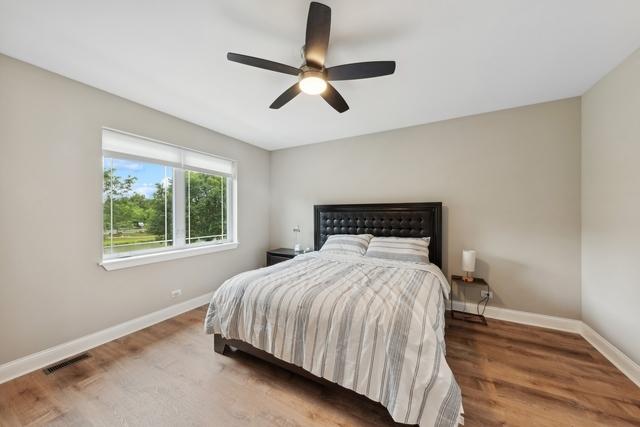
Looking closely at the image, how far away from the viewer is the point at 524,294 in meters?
2.72

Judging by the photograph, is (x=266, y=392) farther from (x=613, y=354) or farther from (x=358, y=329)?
(x=613, y=354)

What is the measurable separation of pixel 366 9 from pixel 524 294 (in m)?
3.29

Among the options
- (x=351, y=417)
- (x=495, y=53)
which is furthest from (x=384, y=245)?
(x=495, y=53)

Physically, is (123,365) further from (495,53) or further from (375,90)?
(495,53)

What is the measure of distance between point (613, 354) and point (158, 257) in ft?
15.0

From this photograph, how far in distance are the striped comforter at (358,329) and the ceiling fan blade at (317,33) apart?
1658 mm

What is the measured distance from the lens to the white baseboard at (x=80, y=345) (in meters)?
1.84

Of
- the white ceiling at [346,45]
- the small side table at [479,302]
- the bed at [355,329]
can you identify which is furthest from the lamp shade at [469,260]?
the white ceiling at [346,45]

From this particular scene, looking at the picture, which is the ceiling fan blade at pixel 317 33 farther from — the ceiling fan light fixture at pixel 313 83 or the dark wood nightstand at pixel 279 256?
the dark wood nightstand at pixel 279 256

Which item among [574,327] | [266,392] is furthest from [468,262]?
[266,392]

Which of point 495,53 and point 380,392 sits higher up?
point 495,53

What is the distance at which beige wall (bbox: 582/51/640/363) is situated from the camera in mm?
1860

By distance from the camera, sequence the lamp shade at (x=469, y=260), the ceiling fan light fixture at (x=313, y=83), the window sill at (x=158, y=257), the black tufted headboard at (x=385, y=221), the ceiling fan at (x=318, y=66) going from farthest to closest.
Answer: the black tufted headboard at (x=385, y=221) → the lamp shade at (x=469, y=260) → the window sill at (x=158, y=257) → the ceiling fan light fixture at (x=313, y=83) → the ceiling fan at (x=318, y=66)

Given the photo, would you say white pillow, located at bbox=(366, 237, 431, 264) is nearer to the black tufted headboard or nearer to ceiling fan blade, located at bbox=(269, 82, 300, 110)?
the black tufted headboard
